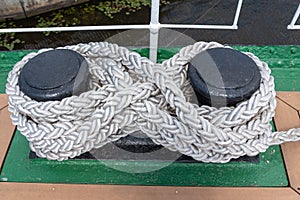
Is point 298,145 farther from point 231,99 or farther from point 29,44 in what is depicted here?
point 29,44

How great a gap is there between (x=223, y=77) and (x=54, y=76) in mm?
374

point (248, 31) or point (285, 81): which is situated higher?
point (285, 81)

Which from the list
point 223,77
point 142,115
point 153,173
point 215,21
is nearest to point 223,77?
point 223,77

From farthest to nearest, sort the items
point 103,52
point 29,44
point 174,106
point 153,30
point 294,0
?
point 294,0
point 29,44
point 153,30
point 103,52
point 174,106

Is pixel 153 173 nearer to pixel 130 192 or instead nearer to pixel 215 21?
pixel 130 192

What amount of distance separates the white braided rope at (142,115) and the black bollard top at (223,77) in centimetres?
2

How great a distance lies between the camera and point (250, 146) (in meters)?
0.85

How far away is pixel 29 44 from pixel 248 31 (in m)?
1.66

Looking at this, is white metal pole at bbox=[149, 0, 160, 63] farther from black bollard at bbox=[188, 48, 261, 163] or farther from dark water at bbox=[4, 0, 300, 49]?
dark water at bbox=[4, 0, 300, 49]

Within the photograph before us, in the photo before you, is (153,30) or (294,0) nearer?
(153,30)

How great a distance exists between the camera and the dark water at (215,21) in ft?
9.04

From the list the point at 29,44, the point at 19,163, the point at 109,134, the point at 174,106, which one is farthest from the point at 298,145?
the point at 29,44

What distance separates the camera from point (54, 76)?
816 millimetres

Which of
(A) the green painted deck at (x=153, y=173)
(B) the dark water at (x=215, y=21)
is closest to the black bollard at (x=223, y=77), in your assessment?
(A) the green painted deck at (x=153, y=173)
